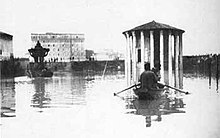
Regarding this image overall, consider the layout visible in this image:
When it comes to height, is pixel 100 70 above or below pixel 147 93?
above

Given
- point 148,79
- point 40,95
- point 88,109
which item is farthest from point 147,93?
point 40,95

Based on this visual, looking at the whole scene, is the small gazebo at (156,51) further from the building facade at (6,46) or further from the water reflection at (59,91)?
the building facade at (6,46)

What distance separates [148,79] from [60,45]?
69 cm

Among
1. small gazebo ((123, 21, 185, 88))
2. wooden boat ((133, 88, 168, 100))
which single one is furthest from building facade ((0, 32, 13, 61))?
wooden boat ((133, 88, 168, 100))

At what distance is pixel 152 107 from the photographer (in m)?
2.62

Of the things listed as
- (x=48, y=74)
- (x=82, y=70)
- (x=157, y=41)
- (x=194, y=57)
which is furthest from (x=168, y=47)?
(x=48, y=74)

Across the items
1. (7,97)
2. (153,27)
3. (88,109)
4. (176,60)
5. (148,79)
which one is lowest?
(88,109)

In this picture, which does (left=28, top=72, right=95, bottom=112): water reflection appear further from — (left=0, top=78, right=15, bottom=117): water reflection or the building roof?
the building roof

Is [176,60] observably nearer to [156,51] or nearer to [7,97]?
[156,51]

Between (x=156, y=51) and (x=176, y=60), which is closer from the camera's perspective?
(x=156, y=51)

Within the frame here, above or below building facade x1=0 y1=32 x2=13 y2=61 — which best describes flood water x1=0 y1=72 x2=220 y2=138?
below

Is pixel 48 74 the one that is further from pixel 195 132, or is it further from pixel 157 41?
pixel 195 132

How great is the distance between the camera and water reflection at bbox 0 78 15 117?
103 inches

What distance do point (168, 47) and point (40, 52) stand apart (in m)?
0.94
